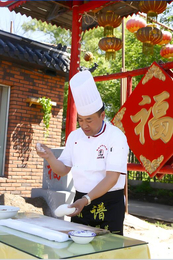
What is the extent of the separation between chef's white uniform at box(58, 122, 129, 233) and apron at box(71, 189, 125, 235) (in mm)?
40

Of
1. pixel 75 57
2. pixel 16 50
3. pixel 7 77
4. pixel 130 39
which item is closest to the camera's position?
pixel 75 57

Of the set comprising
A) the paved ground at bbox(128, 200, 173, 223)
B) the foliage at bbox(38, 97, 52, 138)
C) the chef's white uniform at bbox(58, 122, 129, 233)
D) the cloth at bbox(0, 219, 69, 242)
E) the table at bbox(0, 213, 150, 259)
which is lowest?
the paved ground at bbox(128, 200, 173, 223)

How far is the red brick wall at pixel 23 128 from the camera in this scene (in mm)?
7020

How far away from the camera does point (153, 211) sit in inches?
340

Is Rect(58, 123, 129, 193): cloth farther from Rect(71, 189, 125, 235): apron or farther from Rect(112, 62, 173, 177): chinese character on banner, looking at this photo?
Rect(112, 62, 173, 177): chinese character on banner

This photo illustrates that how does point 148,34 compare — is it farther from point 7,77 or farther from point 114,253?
point 114,253

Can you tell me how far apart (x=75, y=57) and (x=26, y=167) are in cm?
274

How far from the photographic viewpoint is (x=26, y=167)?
7.30 meters

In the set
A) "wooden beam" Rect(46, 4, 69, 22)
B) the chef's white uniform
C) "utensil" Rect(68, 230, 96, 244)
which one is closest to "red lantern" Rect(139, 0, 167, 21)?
"wooden beam" Rect(46, 4, 69, 22)

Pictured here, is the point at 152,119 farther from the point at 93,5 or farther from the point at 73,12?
the point at 73,12

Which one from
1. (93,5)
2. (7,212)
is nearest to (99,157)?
(7,212)

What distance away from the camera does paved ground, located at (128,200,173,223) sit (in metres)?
7.82

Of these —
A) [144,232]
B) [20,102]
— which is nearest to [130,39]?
[20,102]

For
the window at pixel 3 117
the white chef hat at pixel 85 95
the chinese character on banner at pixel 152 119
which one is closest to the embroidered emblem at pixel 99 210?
the white chef hat at pixel 85 95
